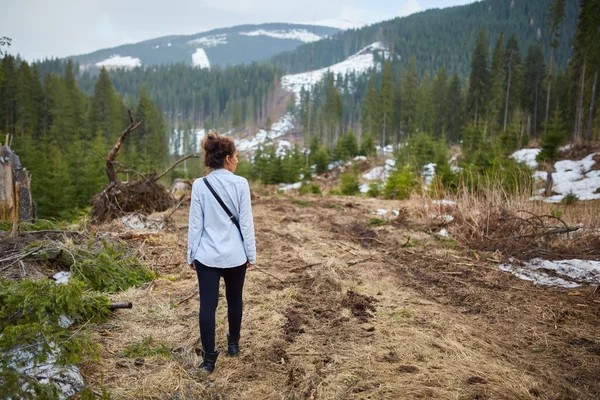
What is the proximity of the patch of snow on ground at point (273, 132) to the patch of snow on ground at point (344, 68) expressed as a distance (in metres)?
14.9

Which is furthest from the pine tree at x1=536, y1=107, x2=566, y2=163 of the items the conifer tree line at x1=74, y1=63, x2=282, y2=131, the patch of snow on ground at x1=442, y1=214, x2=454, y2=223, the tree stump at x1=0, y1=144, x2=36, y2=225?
the conifer tree line at x1=74, y1=63, x2=282, y2=131

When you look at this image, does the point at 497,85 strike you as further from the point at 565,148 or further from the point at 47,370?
the point at 47,370

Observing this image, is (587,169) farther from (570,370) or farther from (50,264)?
(50,264)

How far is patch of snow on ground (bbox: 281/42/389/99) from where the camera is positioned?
135325 millimetres

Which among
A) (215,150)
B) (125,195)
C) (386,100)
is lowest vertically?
(125,195)

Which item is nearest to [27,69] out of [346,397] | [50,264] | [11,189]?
[11,189]

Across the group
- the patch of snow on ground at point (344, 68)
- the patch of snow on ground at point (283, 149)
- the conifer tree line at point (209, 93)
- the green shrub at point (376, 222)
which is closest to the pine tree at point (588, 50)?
the patch of snow on ground at point (283, 149)

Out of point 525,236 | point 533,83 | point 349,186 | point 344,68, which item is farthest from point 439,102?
point 344,68

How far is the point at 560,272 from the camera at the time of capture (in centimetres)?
522

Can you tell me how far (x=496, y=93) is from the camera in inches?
1612

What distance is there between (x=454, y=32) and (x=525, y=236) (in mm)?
145506

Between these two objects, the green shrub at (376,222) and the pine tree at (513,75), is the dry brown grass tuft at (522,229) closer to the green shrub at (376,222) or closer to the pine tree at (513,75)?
the green shrub at (376,222)

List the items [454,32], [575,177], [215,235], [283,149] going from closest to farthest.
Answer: [215,235] < [575,177] < [283,149] < [454,32]

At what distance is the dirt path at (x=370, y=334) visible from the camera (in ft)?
8.70
